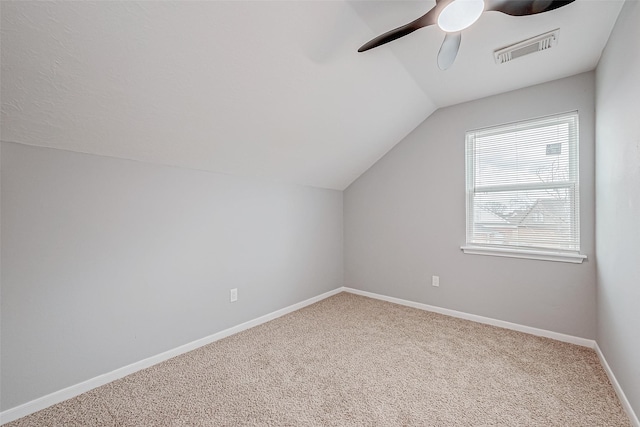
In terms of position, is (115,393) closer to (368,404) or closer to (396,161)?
(368,404)

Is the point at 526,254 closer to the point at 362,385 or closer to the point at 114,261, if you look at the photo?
the point at 362,385

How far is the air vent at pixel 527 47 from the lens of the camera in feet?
6.33

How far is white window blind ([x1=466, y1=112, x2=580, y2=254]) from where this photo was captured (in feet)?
8.00

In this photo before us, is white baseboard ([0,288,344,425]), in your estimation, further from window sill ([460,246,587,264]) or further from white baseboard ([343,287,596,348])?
window sill ([460,246,587,264])

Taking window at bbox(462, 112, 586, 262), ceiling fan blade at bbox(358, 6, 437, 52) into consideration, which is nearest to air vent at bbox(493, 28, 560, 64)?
window at bbox(462, 112, 586, 262)

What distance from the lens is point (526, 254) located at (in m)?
2.60

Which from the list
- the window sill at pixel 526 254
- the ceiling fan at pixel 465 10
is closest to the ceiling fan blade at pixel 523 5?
the ceiling fan at pixel 465 10

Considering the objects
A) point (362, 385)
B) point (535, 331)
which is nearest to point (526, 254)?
point (535, 331)

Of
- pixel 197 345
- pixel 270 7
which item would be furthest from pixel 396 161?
pixel 197 345

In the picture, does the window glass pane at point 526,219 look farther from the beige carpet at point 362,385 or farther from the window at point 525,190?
the beige carpet at point 362,385

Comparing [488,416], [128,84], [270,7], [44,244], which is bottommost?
[488,416]

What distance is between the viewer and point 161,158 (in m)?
2.04

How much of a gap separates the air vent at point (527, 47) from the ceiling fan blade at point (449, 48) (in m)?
0.80

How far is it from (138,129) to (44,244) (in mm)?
850
